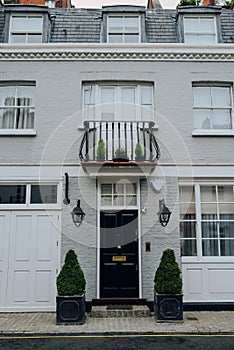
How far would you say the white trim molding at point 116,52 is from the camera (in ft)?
33.4

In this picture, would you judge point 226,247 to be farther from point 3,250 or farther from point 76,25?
point 76,25

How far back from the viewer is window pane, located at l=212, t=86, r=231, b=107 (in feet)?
Result: 34.1

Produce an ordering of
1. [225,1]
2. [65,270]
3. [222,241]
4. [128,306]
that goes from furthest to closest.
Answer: [225,1] → [222,241] → [128,306] → [65,270]

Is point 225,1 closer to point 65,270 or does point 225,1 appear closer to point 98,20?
point 98,20

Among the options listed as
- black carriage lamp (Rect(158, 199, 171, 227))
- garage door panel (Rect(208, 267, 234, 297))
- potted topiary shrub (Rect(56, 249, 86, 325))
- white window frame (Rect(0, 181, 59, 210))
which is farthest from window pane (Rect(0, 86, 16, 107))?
garage door panel (Rect(208, 267, 234, 297))

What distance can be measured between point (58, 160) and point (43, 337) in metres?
4.66

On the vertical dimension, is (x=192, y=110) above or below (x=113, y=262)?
above

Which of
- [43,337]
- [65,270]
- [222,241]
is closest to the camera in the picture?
[43,337]

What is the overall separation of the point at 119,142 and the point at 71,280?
3.92 m

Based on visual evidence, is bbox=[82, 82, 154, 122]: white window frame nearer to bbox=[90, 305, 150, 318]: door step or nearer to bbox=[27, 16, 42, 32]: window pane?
bbox=[27, 16, 42, 32]: window pane

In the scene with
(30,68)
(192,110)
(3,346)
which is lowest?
(3,346)

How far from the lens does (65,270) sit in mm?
8148

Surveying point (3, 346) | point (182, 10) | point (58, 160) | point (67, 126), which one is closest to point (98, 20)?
point (182, 10)

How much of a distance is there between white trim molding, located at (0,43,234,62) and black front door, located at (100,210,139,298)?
185 inches
